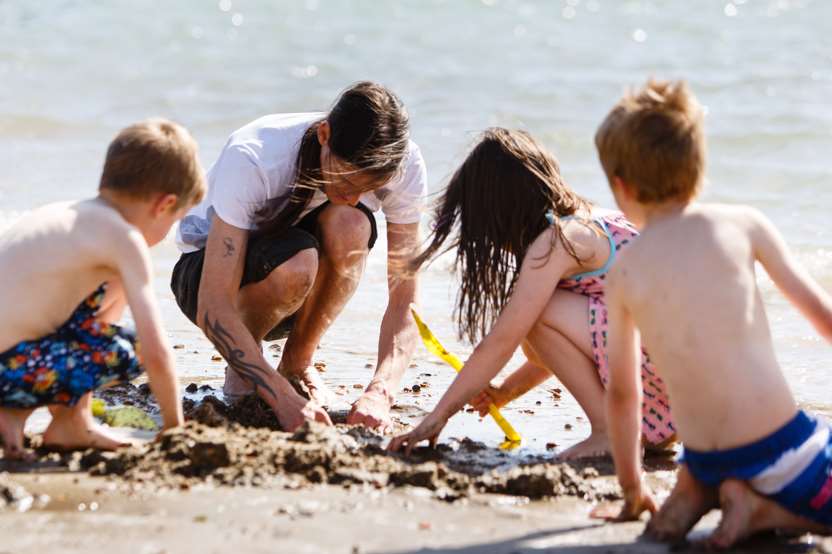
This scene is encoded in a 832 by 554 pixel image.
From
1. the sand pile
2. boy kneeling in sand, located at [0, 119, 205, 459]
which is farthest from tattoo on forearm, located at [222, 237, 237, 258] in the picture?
the sand pile

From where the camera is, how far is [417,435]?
3.47 meters

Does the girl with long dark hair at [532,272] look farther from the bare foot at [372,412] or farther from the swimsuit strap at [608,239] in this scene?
the bare foot at [372,412]

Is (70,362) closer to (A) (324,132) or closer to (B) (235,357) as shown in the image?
(B) (235,357)

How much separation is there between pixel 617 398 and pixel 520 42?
34.4ft

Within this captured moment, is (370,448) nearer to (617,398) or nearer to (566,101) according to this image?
(617,398)

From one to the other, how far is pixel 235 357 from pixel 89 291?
2.34 feet

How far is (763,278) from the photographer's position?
20.1ft

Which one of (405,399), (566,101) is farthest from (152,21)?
(405,399)

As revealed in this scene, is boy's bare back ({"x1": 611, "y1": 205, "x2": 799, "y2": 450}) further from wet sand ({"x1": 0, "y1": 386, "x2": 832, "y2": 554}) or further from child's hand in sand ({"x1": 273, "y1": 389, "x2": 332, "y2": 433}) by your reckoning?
child's hand in sand ({"x1": 273, "y1": 389, "x2": 332, "y2": 433})

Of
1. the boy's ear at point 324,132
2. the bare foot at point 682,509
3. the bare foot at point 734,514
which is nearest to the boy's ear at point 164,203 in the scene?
the boy's ear at point 324,132

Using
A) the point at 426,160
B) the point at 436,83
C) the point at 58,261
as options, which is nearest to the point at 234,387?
the point at 58,261

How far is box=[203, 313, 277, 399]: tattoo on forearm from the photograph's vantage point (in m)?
3.79

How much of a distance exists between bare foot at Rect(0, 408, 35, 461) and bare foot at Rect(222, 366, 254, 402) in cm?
95

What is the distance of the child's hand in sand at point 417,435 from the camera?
11.4ft
